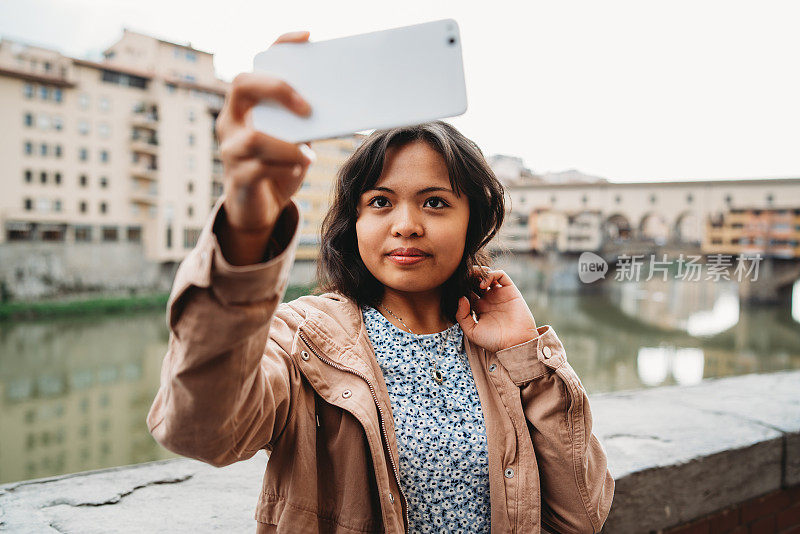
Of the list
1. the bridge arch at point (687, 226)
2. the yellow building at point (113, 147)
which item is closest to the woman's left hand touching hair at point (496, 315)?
the yellow building at point (113, 147)

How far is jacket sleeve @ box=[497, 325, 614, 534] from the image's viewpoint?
2.43 ft

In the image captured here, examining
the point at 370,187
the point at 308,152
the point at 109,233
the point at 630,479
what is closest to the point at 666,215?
the point at 109,233

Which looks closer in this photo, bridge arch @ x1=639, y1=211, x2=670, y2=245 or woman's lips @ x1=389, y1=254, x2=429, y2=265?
woman's lips @ x1=389, y1=254, x2=429, y2=265

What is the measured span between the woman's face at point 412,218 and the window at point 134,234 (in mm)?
18336

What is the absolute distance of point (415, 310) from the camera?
32.2 inches

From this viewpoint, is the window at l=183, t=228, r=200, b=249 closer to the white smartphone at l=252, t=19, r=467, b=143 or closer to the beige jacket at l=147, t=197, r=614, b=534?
the beige jacket at l=147, t=197, r=614, b=534

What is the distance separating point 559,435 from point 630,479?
460 mm

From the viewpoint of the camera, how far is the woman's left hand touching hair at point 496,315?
2.59ft

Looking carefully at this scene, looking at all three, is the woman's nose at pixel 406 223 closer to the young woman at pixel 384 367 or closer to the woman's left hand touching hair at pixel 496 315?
the young woman at pixel 384 367

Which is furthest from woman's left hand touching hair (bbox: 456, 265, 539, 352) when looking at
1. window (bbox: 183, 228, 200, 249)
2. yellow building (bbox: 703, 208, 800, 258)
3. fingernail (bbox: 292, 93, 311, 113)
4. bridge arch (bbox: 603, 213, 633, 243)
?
bridge arch (bbox: 603, 213, 633, 243)

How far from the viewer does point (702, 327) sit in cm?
1498

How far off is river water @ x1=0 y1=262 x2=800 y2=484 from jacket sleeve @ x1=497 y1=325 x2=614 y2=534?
22.9ft

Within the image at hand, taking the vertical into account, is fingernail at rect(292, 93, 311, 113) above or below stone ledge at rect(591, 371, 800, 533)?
above

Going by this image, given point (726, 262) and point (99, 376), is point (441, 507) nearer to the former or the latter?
point (726, 262)
